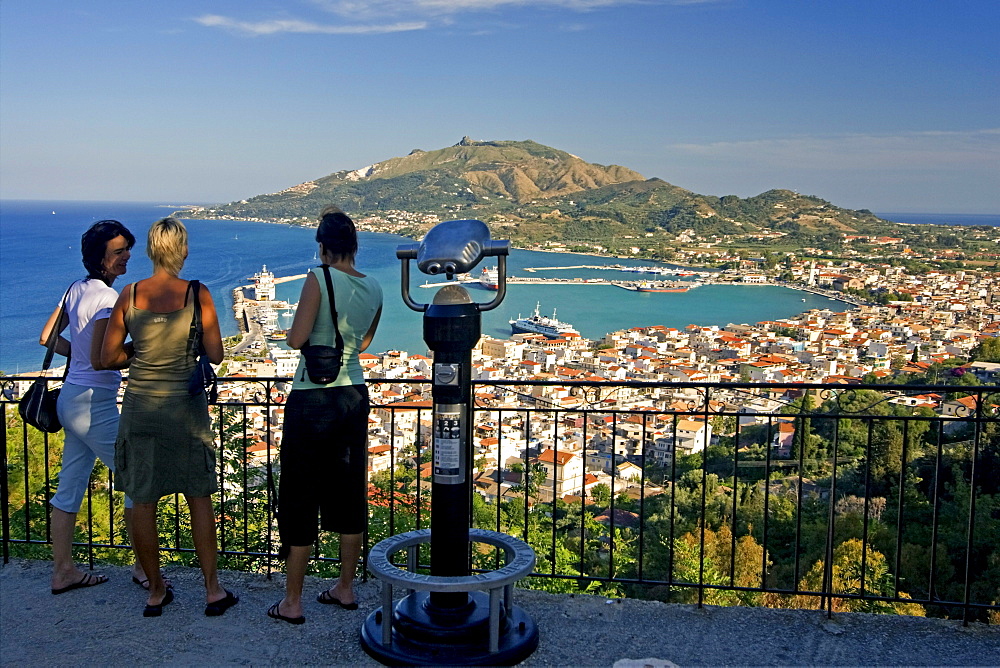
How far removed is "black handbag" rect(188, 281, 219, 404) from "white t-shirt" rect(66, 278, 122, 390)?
0.40 meters

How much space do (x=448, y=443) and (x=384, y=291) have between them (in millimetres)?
64159

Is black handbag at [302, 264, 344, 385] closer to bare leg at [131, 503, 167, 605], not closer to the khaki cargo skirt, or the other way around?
the khaki cargo skirt

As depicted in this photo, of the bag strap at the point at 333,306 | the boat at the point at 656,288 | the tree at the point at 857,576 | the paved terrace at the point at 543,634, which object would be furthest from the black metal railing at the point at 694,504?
the boat at the point at 656,288

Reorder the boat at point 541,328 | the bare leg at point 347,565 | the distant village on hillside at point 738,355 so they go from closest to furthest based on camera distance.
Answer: the bare leg at point 347,565, the distant village on hillside at point 738,355, the boat at point 541,328

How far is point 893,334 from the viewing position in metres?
48.7

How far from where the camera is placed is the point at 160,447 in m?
2.98

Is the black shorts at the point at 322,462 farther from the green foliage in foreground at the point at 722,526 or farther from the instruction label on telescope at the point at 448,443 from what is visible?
the green foliage in foreground at the point at 722,526

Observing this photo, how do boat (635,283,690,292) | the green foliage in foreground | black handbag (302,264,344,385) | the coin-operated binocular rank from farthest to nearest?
boat (635,283,690,292) < the green foliage in foreground < black handbag (302,264,344,385) < the coin-operated binocular

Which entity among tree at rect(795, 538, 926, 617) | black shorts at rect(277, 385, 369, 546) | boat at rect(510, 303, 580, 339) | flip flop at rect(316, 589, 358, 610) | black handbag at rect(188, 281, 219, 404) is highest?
black handbag at rect(188, 281, 219, 404)

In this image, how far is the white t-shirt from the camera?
10.3ft

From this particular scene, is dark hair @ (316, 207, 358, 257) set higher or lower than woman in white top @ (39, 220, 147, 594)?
higher

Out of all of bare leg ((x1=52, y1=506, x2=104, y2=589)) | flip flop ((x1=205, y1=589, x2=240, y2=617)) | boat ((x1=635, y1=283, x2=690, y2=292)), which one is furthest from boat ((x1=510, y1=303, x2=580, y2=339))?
flip flop ((x1=205, y1=589, x2=240, y2=617))

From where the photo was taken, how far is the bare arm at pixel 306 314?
2.85 m

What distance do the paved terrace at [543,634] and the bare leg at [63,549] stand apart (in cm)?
6
